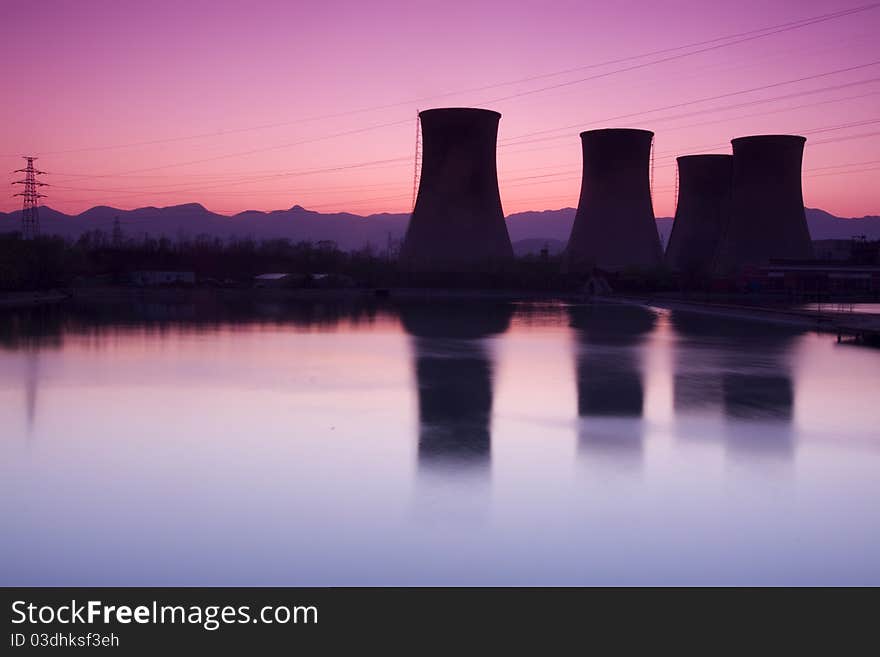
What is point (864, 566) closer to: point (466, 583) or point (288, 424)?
point (466, 583)

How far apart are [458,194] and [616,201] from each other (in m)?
8.12

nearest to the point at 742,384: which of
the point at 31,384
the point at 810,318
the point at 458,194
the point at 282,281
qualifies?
the point at 31,384

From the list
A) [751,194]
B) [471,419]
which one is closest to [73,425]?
[471,419]

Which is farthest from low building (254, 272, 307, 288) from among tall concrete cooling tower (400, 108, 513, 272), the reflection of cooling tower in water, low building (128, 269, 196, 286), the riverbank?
the reflection of cooling tower in water

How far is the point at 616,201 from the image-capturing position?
4231cm

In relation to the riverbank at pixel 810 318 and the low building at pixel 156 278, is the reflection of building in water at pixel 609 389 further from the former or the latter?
the low building at pixel 156 278

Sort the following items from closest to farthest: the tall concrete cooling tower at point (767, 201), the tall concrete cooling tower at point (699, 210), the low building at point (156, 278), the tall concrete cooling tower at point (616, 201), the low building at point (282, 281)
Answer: the tall concrete cooling tower at point (767, 201)
the tall concrete cooling tower at point (616, 201)
the tall concrete cooling tower at point (699, 210)
the low building at point (156, 278)
the low building at point (282, 281)

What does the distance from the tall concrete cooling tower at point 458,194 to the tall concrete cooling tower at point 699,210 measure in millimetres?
13723

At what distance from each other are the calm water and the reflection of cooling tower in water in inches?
2.1

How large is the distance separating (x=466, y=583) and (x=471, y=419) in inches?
150

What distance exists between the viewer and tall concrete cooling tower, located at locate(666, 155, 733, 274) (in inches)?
1967

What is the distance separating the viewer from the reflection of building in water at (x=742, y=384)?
21.9ft

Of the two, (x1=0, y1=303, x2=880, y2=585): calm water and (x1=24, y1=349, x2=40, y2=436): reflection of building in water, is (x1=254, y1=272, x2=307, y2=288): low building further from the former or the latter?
(x1=0, y1=303, x2=880, y2=585): calm water

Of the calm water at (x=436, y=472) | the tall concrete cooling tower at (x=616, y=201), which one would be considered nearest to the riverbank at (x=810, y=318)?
the calm water at (x=436, y=472)
